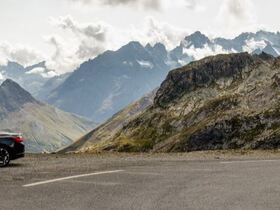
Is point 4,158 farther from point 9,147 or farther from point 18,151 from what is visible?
point 18,151

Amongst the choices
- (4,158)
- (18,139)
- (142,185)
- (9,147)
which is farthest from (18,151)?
(142,185)

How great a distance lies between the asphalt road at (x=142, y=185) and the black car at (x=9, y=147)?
1.10 metres

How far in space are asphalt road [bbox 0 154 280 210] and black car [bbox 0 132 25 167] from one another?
110cm

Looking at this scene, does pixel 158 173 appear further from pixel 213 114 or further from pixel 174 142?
pixel 213 114

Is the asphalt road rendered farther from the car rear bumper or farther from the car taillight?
the car taillight

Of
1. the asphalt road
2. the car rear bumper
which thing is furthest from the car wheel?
the asphalt road

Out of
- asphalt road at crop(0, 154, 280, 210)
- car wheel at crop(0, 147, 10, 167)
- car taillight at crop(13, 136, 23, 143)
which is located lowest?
asphalt road at crop(0, 154, 280, 210)

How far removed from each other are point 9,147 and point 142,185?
9.31m

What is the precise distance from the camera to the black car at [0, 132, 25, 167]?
22.8 meters

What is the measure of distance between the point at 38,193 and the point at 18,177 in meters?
3.71

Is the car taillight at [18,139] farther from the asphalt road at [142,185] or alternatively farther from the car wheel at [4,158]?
the asphalt road at [142,185]

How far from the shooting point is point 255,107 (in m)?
178

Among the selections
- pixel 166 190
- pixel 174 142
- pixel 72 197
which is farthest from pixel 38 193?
pixel 174 142

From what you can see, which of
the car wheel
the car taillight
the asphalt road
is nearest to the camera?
the asphalt road
